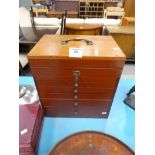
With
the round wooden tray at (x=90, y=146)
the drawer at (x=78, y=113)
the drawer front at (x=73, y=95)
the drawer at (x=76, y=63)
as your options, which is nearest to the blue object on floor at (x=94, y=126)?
the drawer at (x=78, y=113)

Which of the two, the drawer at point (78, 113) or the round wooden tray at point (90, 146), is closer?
the round wooden tray at point (90, 146)

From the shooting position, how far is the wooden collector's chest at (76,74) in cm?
82

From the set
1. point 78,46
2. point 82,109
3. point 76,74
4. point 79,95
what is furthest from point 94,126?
point 78,46

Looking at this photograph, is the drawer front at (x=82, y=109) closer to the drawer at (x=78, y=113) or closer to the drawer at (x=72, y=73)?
the drawer at (x=78, y=113)

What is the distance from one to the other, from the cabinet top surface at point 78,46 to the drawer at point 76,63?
19mm

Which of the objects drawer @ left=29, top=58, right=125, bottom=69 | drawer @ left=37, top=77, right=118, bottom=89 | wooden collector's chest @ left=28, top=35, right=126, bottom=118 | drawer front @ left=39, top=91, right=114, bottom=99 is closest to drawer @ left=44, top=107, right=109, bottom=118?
wooden collector's chest @ left=28, top=35, right=126, bottom=118

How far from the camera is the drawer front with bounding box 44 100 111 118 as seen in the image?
1.06m

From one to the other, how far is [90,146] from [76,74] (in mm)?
351

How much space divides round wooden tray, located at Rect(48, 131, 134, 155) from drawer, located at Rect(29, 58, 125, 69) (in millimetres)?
314

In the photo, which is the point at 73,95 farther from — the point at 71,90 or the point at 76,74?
the point at 76,74

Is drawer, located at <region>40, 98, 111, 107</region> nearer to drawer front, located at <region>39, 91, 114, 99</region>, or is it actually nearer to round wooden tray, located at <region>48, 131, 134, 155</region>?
drawer front, located at <region>39, 91, 114, 99</region>
